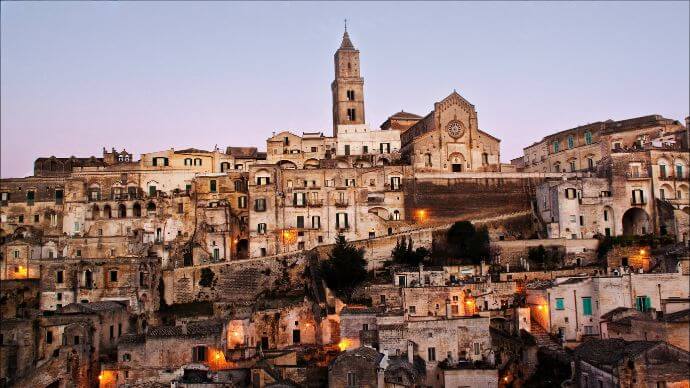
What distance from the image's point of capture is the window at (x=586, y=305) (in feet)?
134

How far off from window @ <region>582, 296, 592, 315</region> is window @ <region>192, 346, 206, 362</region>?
19.5 meters

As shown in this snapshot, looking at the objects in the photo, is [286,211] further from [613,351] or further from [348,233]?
[613,351]

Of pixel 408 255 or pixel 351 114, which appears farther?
pixel 351 114

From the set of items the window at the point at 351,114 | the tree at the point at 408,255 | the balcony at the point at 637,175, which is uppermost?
the window at the point at 351,114

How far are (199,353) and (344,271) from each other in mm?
11915

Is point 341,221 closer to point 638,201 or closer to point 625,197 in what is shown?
point 625,197

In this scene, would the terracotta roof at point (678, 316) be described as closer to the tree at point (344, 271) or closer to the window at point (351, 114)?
the tree at point (344, 271)

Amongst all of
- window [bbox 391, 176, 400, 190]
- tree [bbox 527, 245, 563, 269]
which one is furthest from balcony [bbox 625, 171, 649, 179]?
window [bbox 391, 176, 400, 190]

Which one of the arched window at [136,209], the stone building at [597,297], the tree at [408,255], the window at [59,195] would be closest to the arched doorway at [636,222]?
the tree at [408,255]

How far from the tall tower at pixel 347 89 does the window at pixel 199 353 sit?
114 feet

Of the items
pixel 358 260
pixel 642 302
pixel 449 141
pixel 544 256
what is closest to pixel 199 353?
pixel 358 260

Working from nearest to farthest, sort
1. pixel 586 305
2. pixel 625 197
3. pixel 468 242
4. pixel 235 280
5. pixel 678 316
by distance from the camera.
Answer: pixel 678 316 < pixel 586 305 < pixel 235 280 < pixel 468 242 < pixel 625 197

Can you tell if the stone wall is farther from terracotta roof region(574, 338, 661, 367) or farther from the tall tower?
the tall tower

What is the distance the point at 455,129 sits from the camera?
63.2 m
